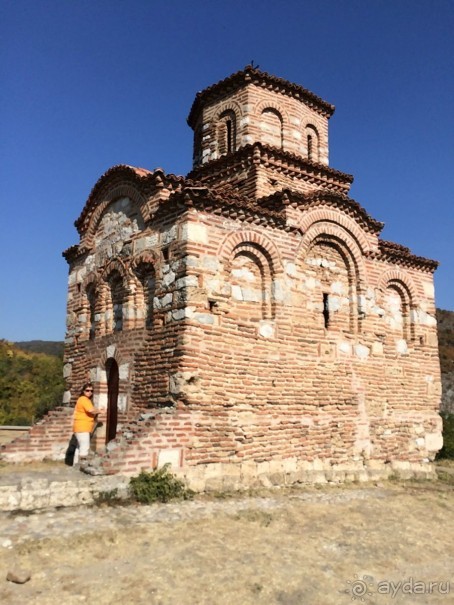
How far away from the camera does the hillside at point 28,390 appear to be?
2589cm

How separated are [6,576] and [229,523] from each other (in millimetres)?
2982

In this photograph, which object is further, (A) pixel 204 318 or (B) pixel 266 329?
(B) pixel 266 329

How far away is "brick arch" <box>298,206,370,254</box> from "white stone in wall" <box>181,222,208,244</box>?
244 cm

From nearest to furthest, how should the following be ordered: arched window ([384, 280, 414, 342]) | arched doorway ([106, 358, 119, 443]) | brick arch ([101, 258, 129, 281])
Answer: arched doorway ([106, 358, 119, 443]), brick arch ([101, 258, 129, 281]), arched window ([384, 280, 414, 342])

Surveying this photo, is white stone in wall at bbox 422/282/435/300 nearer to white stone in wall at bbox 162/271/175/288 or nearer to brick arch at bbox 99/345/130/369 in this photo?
white stone in wall at bbox 162/271/175/288

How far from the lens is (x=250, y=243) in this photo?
398 inches

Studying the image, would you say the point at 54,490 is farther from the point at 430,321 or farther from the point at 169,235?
the point at 430,321

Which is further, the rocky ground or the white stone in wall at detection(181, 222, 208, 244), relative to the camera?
the white stone in wall at detection(181, 222, 208, 244)

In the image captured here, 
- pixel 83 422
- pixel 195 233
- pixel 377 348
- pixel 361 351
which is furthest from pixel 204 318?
pixel 377 348

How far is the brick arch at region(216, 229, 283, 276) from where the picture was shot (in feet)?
31.6

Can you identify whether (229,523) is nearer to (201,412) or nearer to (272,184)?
(201,412)

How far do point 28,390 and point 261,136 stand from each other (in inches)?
850

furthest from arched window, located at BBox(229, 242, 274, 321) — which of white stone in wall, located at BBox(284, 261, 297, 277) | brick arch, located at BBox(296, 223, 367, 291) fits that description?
brick arch, located at BBox(296, 223, 367, 291)

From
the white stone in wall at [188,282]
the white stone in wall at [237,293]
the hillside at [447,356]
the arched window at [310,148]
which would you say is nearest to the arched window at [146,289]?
the white stone in wall at [188,282]
